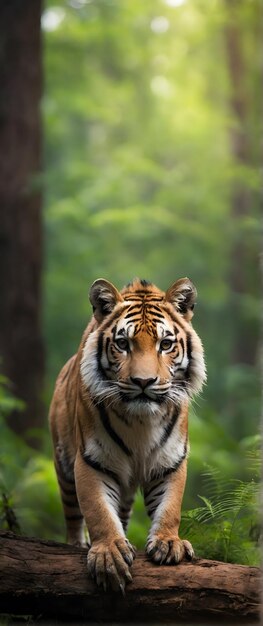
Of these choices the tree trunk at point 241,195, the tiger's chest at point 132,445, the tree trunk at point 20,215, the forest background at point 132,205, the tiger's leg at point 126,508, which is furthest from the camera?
the tree trunk at point 241,195

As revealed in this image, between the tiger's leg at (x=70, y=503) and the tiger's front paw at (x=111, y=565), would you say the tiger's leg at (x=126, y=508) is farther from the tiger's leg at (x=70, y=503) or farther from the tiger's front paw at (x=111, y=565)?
the tiger's front paw at (x=111, y=565)

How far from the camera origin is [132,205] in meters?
16.6

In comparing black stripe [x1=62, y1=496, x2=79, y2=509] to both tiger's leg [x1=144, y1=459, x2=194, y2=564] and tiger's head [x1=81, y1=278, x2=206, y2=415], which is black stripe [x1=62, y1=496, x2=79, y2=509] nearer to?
tiger's leg [x1=144, y1=459, x2=194, y2=564]

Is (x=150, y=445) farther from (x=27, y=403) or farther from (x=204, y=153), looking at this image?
(x=204, y=153)

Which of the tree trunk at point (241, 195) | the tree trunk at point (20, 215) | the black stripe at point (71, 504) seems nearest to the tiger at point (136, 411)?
the black stripe at point (71, 504)

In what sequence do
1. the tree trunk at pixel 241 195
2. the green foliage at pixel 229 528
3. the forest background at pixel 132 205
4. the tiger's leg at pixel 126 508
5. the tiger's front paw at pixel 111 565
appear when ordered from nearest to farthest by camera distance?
the tiger's front paw at pixel 111 565 < the green foliage at pixel 229 528 < the tiger's leg at pixel 126 508 < the forest background at pixel 132 205 < the tree trunk at pixel 241 195

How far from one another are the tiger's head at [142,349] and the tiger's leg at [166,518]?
1.53 feet

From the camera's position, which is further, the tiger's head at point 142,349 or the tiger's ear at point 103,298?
the tiger's ear at point 103,298

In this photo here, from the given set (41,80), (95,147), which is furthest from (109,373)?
(95,147)

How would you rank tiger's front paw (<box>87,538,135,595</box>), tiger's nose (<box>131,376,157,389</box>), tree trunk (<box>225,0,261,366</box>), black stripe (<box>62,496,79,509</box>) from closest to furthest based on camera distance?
tiger's front paw (<box>87,538,135,595</box>)
tiger's nose (<box>131,376,157,389</box>)
black stripe (<box>62,496,79,509</box>)
tree trunk (<box>225,0,261,366</box>)

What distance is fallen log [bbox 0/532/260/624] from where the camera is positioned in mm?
3977

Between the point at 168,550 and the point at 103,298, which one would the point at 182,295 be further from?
the point at 168,550

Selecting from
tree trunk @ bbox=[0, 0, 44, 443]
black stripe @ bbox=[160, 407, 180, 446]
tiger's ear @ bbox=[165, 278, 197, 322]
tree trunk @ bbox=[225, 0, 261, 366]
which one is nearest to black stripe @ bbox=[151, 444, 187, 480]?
black stripe @ bbox=[160, 407, 180, 446]

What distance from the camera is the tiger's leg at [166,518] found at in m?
4.32
